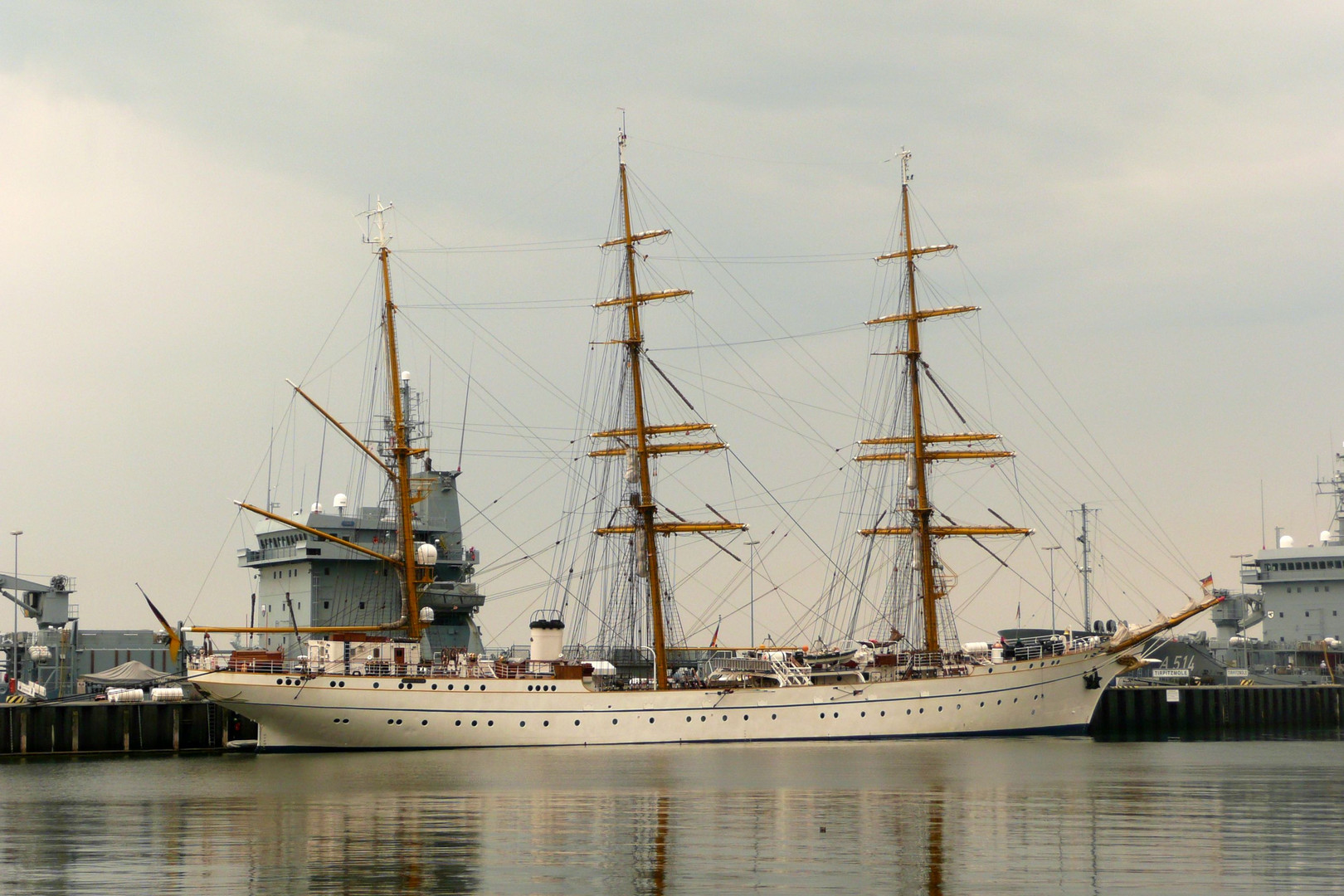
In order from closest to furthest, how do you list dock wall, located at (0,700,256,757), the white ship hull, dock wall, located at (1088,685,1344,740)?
dock wall, located at (0,700,256,757) → the white ship hull → dock wall, located at (1088,685,1344,740)

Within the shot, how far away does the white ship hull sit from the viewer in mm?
56344

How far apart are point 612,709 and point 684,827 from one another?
31498 millimetres

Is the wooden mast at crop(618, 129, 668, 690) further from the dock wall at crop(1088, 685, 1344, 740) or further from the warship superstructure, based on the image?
the warship superstructure

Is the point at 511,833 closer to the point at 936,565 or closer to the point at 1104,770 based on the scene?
the point at 1104,770

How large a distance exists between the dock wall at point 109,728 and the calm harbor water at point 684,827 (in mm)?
7500

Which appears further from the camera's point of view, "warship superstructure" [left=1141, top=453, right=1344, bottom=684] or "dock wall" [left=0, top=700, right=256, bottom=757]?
"warship superstructure" [left=1141, top=453, right=1344, bottom=684]

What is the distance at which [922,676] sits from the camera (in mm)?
61125

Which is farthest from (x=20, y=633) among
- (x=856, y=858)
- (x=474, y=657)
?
(x=856, y=858)

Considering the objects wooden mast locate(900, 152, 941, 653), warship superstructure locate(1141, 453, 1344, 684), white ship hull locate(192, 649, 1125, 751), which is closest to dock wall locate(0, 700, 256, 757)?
white ship hull locate(192, 649, 1125, 751)

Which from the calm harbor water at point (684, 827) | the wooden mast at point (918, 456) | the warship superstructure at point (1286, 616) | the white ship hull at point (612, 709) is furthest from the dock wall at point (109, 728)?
the warship superstructure at point (1286, 616)

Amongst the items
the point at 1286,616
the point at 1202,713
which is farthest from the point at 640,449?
the point at 1286,616

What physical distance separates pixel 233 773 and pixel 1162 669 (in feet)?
222

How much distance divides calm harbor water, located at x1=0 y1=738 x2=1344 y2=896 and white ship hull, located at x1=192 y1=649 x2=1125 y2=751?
860 centimetres

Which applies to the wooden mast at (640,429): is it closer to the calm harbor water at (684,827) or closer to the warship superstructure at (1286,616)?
the calm harbor water at (684,827)
